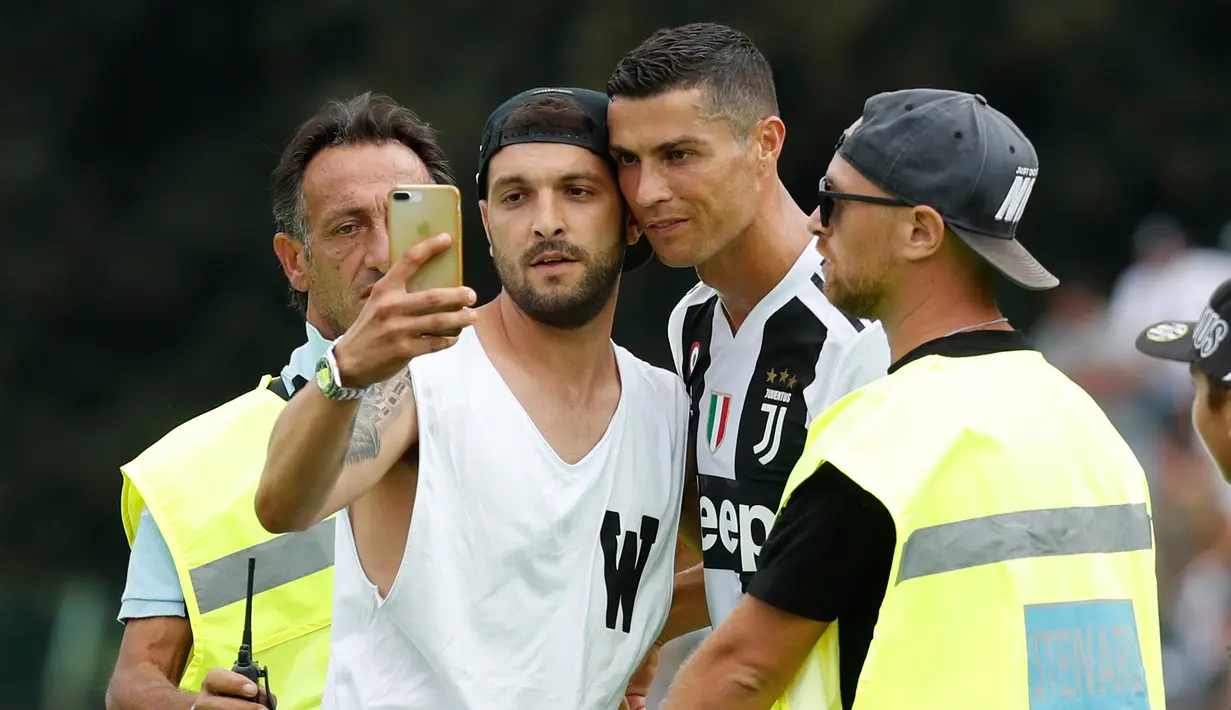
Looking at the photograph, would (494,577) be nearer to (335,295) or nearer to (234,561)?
(234,561)

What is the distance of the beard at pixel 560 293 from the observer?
368 centimetres

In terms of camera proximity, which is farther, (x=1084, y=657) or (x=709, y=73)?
(x=709, y=73)

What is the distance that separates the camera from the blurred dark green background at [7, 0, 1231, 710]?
1117 cm

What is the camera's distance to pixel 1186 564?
8.00m

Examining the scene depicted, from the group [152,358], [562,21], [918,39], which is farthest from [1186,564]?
[152,358]

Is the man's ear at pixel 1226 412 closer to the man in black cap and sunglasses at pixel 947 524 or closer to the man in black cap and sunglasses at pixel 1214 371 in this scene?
the man in black cap and sunglasses at pixel 1214 371

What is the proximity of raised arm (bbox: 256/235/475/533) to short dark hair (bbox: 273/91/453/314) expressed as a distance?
0.95 m

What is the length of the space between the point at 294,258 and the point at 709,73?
1.07 meters

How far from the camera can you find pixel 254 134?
11.8 m

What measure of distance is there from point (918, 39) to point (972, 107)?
8354 millimetres

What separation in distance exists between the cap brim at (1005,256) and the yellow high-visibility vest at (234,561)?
1.64m

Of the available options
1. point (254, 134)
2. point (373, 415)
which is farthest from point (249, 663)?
point (254, 134)

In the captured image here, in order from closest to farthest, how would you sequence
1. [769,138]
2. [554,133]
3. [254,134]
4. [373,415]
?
[373,415] < [554,133] < [769,138] < [254,134]

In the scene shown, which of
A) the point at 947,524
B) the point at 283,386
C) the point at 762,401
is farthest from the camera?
the point at 283,386
